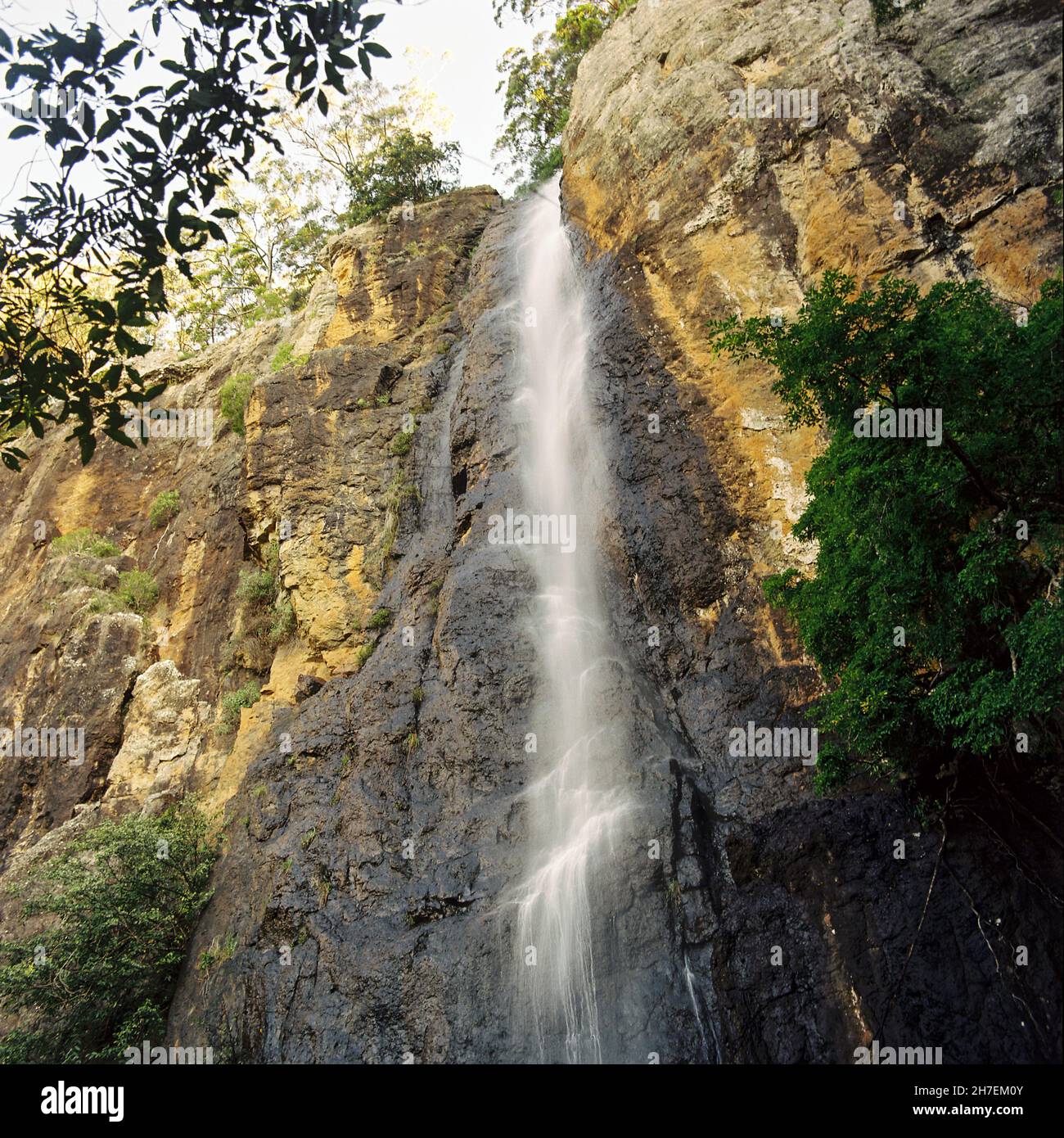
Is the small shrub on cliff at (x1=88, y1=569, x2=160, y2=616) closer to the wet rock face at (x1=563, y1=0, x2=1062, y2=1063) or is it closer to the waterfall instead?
the waterfall

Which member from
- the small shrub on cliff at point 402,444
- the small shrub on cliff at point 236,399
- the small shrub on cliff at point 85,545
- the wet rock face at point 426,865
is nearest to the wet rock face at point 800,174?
the wet rock face at point 426,865

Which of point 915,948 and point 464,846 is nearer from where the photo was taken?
point 915,948

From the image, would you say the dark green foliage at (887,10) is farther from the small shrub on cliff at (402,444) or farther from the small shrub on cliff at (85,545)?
the small shrub on cliff at (85,545)

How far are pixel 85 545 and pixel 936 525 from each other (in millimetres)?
19578

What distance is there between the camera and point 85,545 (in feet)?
68.4

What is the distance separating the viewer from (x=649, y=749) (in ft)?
32.7

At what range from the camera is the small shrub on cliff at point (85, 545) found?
20.6 m

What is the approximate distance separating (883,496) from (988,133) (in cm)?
599

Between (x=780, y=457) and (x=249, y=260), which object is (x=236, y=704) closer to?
(x=780, y=457)

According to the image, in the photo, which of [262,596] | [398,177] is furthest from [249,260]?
[262,596]

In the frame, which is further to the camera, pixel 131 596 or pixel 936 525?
pixel 131 596

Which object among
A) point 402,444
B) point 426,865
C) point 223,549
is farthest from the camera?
point 223,549
